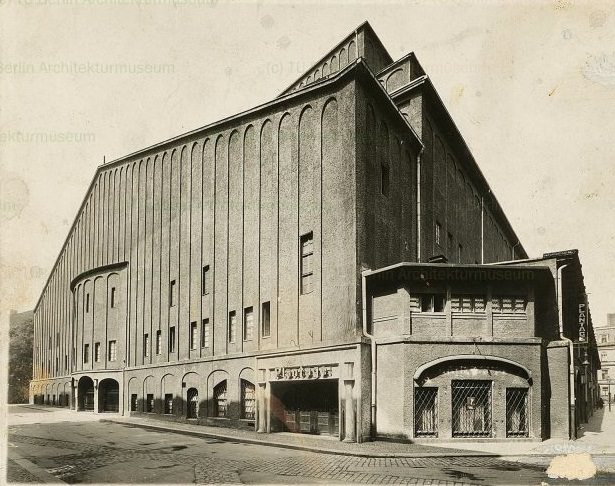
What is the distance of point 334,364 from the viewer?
22812mm

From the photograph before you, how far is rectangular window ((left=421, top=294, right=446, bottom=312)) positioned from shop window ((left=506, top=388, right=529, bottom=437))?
3845 mm

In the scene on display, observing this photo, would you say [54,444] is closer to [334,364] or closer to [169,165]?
[334,364]

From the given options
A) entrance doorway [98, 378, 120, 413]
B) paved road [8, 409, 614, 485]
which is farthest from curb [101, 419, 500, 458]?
entrance doorway [98, 378, 120, 413]

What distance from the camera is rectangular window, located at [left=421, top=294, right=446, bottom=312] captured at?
22.2 m

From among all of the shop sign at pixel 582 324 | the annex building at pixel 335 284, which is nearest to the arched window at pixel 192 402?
the annex building at pixel 335 284

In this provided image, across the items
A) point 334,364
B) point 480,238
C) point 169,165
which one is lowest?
point 334,364

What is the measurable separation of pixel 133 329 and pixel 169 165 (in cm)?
1132

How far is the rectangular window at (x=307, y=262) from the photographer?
82.6 feet

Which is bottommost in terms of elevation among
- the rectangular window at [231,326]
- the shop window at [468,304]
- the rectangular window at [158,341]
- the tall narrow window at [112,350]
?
the tall narrow window at [112,350]

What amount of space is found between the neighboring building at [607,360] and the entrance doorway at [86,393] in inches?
2730

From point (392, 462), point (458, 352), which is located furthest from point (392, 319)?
point (392, 462)

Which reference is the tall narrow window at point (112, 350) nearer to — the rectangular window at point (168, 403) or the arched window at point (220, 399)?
the rectangular window at point (168, 403)

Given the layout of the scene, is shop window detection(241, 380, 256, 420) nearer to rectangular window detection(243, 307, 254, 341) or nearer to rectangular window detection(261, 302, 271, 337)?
rectangular window detection(243, 307, 254, 341)

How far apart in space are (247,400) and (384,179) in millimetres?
12151
